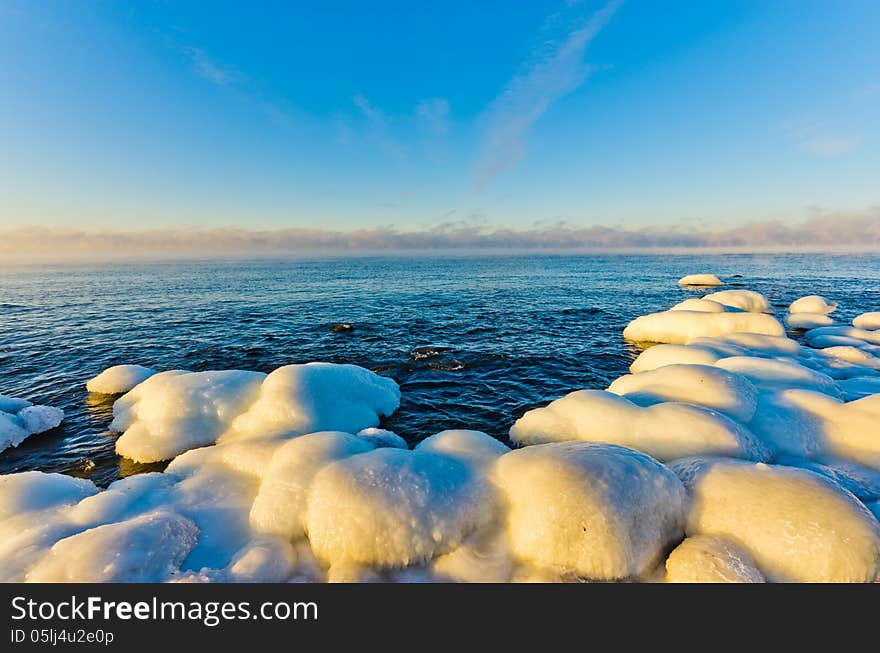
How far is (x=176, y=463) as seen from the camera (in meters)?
9.07

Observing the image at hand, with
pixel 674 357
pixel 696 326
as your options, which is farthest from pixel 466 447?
pixel 696 326

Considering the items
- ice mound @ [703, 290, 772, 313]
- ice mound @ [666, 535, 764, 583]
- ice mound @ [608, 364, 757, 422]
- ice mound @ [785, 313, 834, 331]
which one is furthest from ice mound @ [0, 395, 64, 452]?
ice mound @ [703, 290, 772, 313]

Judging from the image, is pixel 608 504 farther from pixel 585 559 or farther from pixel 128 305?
pixel 128 305

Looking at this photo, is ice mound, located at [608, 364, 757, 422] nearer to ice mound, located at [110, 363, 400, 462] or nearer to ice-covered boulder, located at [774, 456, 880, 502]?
ice-covered boulder, located at [774, 456, 880, 502]

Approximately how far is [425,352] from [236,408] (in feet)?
32.6

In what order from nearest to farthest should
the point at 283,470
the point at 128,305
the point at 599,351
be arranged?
the point at 283,470
the point at 599,351
the point at 128,305

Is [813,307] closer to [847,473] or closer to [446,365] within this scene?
[847,473]

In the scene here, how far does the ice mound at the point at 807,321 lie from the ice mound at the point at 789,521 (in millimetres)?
23792

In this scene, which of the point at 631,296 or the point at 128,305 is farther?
A: the point at 631,296

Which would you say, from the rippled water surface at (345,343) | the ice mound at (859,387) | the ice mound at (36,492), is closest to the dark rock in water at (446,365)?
the rippled water surface at (345,343)

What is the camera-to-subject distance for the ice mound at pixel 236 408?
10.5 m
